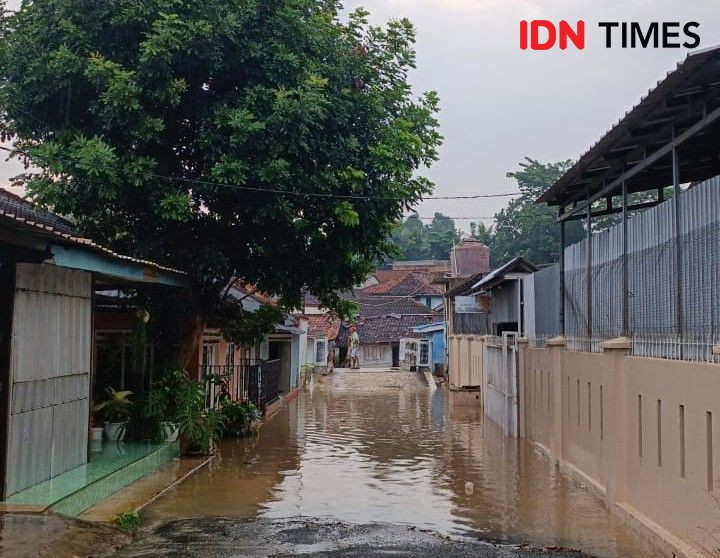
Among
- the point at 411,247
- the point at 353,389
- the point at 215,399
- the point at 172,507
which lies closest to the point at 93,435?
the point at 172,507

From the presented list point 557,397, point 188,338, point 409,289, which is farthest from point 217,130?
point 409,289

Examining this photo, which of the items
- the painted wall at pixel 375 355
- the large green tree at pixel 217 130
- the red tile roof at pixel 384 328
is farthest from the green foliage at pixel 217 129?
the painted wall at pixel 375 355

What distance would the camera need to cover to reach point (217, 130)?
12859mm

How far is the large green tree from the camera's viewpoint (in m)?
12.4

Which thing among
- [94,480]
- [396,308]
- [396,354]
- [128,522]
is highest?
[396,308]

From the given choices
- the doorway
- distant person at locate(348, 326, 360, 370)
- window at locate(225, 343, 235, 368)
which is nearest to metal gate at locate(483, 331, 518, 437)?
window at locate(225, 343, 235, 368)

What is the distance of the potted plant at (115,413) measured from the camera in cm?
1324

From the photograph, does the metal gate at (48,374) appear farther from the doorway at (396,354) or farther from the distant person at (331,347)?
the doorway at (396,354)

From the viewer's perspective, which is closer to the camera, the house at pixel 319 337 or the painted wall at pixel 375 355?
the house at pixel 319 337

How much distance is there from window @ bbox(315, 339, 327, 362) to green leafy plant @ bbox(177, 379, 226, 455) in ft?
123

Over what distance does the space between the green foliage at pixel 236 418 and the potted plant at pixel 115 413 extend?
291cm

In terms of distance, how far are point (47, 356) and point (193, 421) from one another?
4.13 meters

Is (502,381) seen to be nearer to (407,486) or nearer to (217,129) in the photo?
(407,486)

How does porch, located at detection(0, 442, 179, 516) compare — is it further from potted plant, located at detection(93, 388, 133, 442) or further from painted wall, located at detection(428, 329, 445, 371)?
painted wall, located at detection(428, 329, 445, 371)
